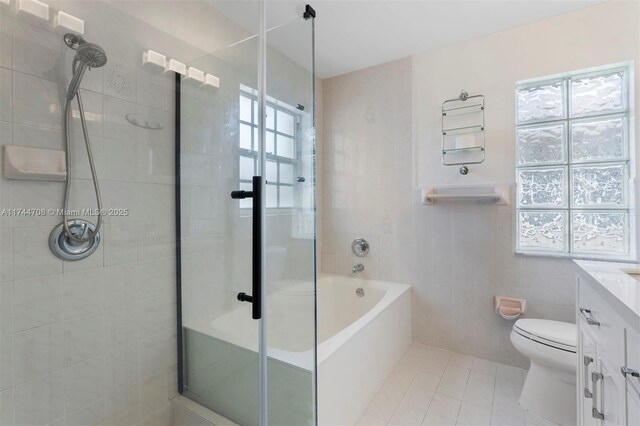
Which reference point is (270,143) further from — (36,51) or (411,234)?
(411,234)

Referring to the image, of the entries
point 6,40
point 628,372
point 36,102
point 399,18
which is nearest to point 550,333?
point 628,372

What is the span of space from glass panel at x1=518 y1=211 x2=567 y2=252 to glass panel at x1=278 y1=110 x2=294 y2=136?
180 centimetres

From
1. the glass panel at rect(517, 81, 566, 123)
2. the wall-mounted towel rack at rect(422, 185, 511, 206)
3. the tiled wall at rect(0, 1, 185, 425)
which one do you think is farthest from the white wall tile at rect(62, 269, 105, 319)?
the glass panel at rect(517, 81, 566, 123)

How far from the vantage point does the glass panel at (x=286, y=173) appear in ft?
4.30

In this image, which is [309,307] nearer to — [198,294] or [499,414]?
[198,294]

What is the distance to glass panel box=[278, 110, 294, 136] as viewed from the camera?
4.28 feet

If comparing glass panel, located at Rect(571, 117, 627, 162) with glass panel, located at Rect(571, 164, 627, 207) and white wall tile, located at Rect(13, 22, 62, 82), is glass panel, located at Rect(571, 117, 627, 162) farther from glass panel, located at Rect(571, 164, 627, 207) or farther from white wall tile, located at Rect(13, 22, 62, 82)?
white wall tile, located at Rect(13, 22, 62, 82)

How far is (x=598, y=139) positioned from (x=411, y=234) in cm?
134

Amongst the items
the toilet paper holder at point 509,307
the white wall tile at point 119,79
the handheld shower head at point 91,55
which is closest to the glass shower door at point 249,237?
the white wall tile at point 119,79

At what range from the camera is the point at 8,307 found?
1070 mm

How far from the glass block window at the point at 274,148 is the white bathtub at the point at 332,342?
0.42 meters

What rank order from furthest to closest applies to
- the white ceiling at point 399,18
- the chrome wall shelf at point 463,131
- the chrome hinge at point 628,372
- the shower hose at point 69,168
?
1. the chrome wall shelf at point 463,131
2. the white ceiling at point 399,18
3. the shower hose at point 69,168
4. the chrome hinge at point 628,372

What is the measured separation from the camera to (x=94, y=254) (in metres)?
1.28

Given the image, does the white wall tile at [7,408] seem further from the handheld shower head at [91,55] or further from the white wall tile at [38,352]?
the handheld shower head at [91,55]
